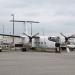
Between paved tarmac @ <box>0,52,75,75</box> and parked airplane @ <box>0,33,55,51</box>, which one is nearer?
paved tarmac @ <box>0,52,75,75</box>

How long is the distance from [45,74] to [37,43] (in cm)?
6024

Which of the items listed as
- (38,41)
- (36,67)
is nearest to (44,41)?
(38,41)

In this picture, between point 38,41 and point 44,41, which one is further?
point 38,41

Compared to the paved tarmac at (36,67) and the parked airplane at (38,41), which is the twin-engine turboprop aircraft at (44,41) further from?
the paved tarmac at (36,67)

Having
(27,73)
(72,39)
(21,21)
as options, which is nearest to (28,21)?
(21,21)

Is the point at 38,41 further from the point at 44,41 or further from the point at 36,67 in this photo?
the point at 36,67

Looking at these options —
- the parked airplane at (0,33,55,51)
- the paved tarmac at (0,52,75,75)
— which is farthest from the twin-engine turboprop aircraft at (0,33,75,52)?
the paved tarmac at (0,52,75,75)

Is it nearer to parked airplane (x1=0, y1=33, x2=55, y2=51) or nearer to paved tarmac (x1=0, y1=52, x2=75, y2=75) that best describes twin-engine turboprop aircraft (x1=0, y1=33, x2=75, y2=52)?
parked airplane (x1=0, y1=33, x2=55, y2=51)

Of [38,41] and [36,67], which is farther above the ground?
[38,41]

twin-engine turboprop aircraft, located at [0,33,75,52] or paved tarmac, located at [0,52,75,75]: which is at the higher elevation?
twin-engine turboprop aircraft, located at [0,33,75,52]

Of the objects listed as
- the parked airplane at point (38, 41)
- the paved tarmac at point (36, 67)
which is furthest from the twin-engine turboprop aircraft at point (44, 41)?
the paved tarmac at point (36, 67)

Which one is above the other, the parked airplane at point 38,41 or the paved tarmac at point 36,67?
the parked airplane at point 38,41

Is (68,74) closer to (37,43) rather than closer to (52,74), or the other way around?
(52,74)

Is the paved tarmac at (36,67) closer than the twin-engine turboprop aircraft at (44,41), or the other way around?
the paved tarmac at (36,67)
